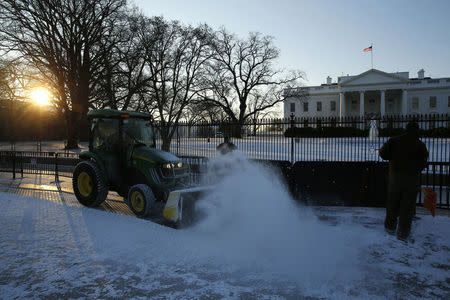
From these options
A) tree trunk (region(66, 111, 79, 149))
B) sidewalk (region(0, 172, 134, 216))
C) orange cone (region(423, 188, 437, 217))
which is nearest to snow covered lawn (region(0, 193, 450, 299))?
orange cone (region(423, 188, 437, 217))

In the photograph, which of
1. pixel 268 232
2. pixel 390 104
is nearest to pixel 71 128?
pixel 268 232

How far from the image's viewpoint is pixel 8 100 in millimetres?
23531

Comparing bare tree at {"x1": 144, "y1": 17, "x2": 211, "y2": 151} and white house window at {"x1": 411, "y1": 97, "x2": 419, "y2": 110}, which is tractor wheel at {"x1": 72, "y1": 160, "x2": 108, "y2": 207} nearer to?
bare tree at {"x1": 144, "y1": 17, "x2": 211, "y2": 151}

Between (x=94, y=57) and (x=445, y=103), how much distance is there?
61120 mm

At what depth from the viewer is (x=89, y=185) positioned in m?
8.30

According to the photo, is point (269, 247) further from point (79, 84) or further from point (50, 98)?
point (50, 98)

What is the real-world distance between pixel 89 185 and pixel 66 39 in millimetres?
20255

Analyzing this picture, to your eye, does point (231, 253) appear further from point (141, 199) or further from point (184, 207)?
point (141, 199)

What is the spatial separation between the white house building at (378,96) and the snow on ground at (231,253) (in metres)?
50.7

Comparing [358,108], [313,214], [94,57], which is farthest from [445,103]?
[313,214]

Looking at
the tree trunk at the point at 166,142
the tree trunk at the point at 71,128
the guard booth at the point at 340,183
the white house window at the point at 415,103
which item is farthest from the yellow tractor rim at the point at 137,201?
the white house window at the point at 415,103

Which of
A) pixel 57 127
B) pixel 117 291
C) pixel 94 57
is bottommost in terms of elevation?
pixel 117 291

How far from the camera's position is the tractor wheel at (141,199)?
22.7 ft

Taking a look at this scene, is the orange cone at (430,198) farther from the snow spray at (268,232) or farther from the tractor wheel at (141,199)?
the tractor wheel at (141,199)
